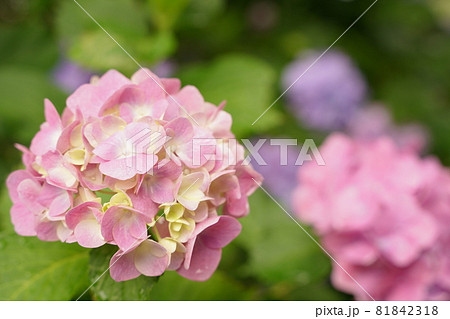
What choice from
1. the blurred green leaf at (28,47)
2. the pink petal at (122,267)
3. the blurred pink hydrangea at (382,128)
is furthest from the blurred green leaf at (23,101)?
the blurred pink hydrangea at (382,128)

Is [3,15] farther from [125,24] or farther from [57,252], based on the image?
[57,252]

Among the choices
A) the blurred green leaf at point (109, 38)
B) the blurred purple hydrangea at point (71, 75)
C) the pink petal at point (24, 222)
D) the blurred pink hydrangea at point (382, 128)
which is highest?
the blurred pink hydrangea at point (382, 128)

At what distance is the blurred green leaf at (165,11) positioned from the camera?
39.0 inches

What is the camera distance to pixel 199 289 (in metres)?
0.85

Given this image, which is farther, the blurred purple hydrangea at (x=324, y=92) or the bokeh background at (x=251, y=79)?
the blurred purple hydrangea at (x=324, y=92)

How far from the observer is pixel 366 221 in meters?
0.86

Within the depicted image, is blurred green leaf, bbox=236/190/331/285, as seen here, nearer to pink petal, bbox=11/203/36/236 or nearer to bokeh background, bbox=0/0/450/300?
bokeh background, bbox=0/0/450/300

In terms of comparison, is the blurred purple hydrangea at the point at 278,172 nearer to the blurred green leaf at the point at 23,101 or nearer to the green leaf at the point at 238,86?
the green leaf at the point at 238,86

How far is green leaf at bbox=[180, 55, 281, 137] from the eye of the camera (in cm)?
94

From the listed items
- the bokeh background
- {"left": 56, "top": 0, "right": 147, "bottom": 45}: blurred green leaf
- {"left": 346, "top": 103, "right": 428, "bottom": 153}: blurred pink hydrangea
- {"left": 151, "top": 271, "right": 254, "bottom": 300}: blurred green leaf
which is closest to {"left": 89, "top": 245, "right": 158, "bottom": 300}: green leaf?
the bokeh background

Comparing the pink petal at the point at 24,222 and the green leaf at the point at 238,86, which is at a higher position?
the green leaf at the point at 238,86

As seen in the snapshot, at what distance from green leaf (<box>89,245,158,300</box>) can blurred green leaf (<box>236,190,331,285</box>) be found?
325mm

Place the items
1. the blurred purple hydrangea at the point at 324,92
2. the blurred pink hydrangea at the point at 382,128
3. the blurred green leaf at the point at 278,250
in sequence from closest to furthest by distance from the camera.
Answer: the blurred green leaf at the point at 278,250 → the blurred purple hydrangea at the point at 324,92 → the blurred pink hydrangea at the point at 382,128
